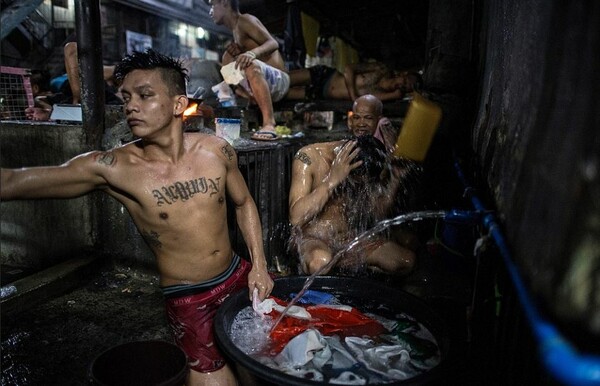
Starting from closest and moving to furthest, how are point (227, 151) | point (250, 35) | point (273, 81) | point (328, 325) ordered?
1. point (328, 325)
2. point (227, 151)
3. point (250, 35)
4. point (273, 81)

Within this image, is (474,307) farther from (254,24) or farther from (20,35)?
(20,35)

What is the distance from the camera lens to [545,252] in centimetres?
135

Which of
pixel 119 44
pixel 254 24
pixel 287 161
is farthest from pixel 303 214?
pixel 119 44

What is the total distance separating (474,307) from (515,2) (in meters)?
2.11

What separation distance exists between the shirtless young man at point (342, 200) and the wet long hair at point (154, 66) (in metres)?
2.03

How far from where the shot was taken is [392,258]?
5.04m

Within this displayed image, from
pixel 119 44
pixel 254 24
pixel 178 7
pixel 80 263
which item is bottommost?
pixel 80 263

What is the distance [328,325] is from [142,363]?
1.33 metres

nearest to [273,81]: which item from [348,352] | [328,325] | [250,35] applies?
[250,35]

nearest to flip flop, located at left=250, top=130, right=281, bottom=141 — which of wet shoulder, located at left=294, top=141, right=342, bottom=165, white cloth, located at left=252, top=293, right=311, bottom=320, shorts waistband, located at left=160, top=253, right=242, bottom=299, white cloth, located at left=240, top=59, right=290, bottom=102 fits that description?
wet shoulder, located at left=294, top=141, right=342, bottom=165

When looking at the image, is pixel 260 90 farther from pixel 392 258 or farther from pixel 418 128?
pixel 392 258

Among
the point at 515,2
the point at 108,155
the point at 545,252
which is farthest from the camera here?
the point at 108,155

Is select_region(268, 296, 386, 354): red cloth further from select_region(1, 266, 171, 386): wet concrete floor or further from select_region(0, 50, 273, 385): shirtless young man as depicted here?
select_region(1, 266, 171, 386): wet concrete floor

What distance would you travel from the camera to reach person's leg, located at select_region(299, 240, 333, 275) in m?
4.54
